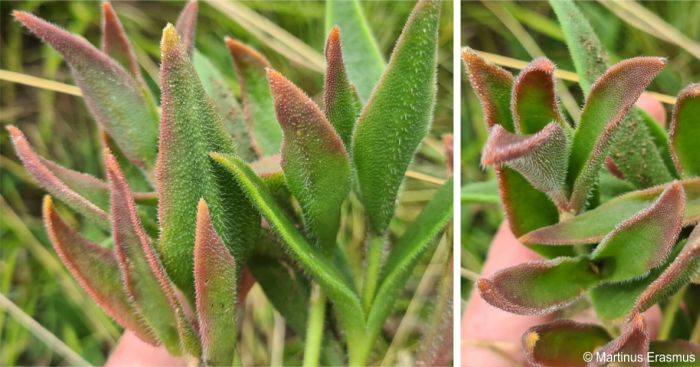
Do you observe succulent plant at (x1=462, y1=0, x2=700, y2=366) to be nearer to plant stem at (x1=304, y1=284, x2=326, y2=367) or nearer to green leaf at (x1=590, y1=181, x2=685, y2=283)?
green leaf at (x1=590, y1=181, x2=685, y2=283)

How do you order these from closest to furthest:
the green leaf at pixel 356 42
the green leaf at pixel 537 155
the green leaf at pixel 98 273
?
the green leaf at pixel 537 155 < the green leaf at pixel 98 273 < the green leaf at pixel 356 42

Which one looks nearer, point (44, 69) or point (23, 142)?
point (23, 142)

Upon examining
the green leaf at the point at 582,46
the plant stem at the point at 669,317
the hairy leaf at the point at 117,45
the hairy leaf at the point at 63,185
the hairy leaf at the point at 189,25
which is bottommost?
the plant stem at the point at 669,317

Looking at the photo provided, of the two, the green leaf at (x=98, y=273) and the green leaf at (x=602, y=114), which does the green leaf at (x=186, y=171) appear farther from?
the green leaf at (x=602, y=114)

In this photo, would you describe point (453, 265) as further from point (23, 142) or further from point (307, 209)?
point (23, 142)

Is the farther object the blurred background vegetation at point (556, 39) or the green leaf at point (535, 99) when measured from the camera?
the blurred background vegetation at point (556, 39)

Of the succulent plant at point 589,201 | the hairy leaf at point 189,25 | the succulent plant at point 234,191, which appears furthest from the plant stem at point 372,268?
the hairy leaf at point 189,25

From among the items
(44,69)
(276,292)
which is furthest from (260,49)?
(276,292)
